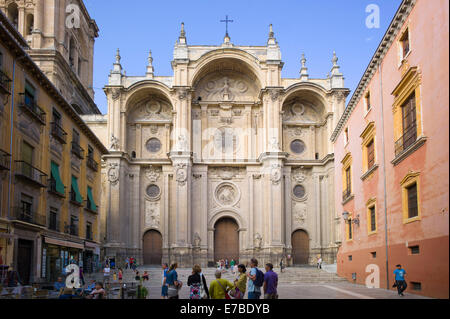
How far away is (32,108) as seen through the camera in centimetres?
2431

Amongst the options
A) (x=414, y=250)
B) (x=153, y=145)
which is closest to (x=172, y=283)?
(x=414, y=250)

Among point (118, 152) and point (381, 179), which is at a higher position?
point (118, 152)

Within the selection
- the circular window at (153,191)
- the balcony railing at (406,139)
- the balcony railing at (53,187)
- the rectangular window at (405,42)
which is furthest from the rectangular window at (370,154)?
the circular window at (153,191)

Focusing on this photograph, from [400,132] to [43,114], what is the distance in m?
16.1

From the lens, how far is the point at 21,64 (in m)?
23.2

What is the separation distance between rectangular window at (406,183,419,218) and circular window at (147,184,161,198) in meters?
29.9

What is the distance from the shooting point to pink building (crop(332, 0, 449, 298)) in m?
15.9

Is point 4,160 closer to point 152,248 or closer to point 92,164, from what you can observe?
point 92,164

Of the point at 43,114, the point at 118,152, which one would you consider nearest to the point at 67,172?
the point at 43,114

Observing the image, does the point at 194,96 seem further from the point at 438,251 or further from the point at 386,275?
the point at 438,251

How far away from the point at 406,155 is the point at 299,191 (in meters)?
28.3

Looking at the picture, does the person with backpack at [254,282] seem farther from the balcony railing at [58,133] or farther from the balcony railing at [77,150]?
the balcony railing at [77,150]
